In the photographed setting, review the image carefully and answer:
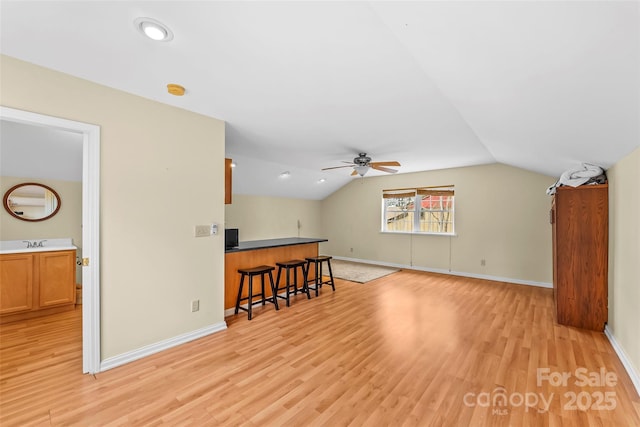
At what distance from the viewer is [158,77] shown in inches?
86.1

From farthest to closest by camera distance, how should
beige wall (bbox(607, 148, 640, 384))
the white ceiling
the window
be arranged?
the window
beige wall (bbox(607, 148, 640, 384))
the white ceiling

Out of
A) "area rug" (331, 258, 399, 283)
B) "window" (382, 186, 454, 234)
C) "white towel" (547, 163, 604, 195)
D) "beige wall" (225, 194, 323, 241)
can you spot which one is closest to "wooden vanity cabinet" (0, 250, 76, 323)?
"beige wall" (225, 194, 323, 241)

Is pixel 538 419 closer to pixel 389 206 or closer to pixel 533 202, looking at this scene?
pixel 533 202

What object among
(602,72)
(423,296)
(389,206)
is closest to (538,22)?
(602,72)

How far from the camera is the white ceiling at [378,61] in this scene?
1253mm

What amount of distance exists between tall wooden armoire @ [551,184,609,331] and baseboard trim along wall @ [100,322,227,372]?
4131 millimetres

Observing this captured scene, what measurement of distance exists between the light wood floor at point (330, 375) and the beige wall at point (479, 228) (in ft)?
6.79

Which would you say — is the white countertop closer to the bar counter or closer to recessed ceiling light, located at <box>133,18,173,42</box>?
the bar counter

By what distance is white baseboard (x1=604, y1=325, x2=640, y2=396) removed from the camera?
213cm

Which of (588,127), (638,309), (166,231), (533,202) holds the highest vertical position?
(588,127)

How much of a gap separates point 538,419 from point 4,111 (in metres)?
4.25

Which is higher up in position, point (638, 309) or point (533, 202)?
point (533, 202)

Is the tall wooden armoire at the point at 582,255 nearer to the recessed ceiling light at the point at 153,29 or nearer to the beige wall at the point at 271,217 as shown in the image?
the recessed ceiling light at the point at 153,29

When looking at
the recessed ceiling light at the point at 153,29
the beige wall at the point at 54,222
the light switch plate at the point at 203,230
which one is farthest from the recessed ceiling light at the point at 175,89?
the beige wall at the point at 54,222
